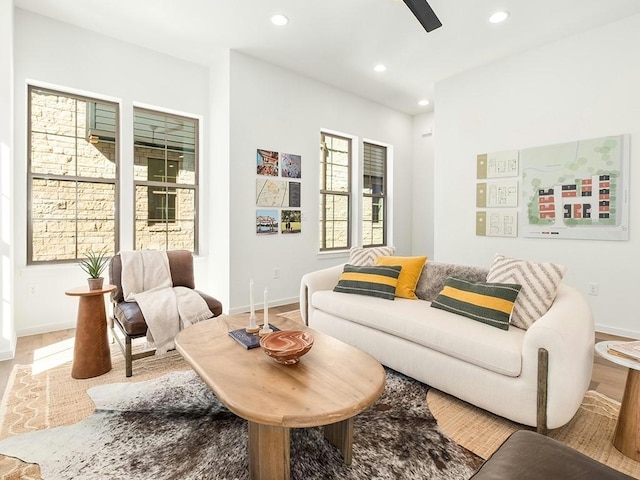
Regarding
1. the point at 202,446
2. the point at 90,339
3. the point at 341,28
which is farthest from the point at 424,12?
the point at 90,339

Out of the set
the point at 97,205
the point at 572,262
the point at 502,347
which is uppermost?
the point at 97,205

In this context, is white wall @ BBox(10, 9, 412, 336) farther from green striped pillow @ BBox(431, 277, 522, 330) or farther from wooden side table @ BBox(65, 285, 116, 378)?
green striped pillow @ BBox(431, 277, 522, 330)

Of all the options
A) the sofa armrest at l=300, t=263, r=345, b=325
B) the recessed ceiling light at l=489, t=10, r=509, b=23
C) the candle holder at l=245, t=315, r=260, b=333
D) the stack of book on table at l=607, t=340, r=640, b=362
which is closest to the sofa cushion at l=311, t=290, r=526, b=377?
the sofa armrest at l=300, t=263, r=345, b=325

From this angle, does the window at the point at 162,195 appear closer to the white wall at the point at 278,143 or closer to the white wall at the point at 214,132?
the white wall at the point at 214,132

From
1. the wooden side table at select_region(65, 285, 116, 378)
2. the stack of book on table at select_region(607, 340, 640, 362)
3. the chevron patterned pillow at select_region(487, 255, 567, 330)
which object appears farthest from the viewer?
the wooden side table at select_region(65, 285, 116, 378)

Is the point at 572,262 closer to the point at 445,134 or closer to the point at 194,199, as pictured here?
the point at 445,134

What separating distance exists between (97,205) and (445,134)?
4.44 meters

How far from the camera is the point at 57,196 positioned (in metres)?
3.61

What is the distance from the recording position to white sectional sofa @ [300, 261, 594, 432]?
1713 mm

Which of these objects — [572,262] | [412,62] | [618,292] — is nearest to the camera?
[618,292]

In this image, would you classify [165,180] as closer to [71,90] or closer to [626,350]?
[71,90]

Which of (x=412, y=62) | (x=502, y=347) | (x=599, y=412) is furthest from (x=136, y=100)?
(x=599, y=412)

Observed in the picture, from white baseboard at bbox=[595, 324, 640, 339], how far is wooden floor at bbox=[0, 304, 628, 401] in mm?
58

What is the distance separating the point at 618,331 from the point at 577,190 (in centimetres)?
146
